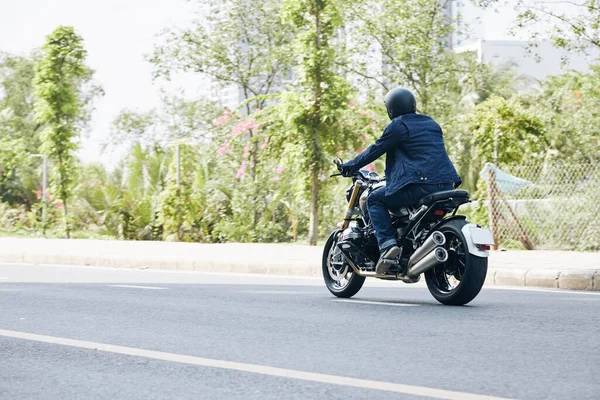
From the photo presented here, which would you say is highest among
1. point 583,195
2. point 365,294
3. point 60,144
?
point 60,144

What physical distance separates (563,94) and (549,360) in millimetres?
38101

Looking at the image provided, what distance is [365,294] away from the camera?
9.82 meters

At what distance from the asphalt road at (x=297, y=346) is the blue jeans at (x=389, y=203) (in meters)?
0.62

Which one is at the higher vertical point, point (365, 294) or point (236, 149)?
point (236, 149)

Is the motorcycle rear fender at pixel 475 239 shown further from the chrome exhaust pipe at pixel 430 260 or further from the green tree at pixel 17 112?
the green tree at pixel 17 112

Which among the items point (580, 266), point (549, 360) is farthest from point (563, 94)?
point (549, 360)

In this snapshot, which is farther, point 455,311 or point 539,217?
point 539,217

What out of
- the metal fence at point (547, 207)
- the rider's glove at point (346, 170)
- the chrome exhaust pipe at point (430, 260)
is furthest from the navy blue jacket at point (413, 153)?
the metal fence at point (547, 207)

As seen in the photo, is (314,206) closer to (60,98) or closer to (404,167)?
(60,98)

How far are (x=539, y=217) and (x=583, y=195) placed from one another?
849 mm

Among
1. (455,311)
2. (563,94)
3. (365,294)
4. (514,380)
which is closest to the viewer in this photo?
(514,380)

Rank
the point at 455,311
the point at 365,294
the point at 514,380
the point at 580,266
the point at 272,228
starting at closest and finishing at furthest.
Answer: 1. the point at 514,380
2. the point at 455,311
3. the point at 365,294
4. the point at 580,266
5. the point at 272,228

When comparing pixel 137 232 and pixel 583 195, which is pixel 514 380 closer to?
pixel 583 195

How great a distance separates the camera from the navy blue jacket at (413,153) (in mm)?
8289
